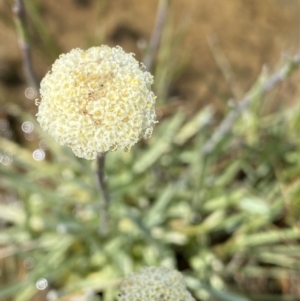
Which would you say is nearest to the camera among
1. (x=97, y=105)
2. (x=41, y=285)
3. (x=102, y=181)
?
(x=97, y=105)

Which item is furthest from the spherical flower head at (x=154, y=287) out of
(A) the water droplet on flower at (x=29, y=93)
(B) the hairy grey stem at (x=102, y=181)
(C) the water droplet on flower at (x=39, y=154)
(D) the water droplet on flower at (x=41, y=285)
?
(A) the water droplet on flower at (x=29, y=93)

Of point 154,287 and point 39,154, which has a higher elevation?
point 39,154

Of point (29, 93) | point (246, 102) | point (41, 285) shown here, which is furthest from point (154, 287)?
point (29, 93)

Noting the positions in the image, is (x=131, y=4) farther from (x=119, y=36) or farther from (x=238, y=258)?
(x=238, y=258)

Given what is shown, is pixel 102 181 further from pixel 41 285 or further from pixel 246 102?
pixel 41 285

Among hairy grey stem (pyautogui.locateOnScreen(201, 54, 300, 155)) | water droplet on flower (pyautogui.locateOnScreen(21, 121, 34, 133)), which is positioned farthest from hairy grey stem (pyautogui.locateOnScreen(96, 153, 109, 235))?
water droplet on flower (pyautogui.locateOnScreen(21, 121, 34, 133))

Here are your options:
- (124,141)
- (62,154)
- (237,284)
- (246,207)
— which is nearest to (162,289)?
(124,141)
